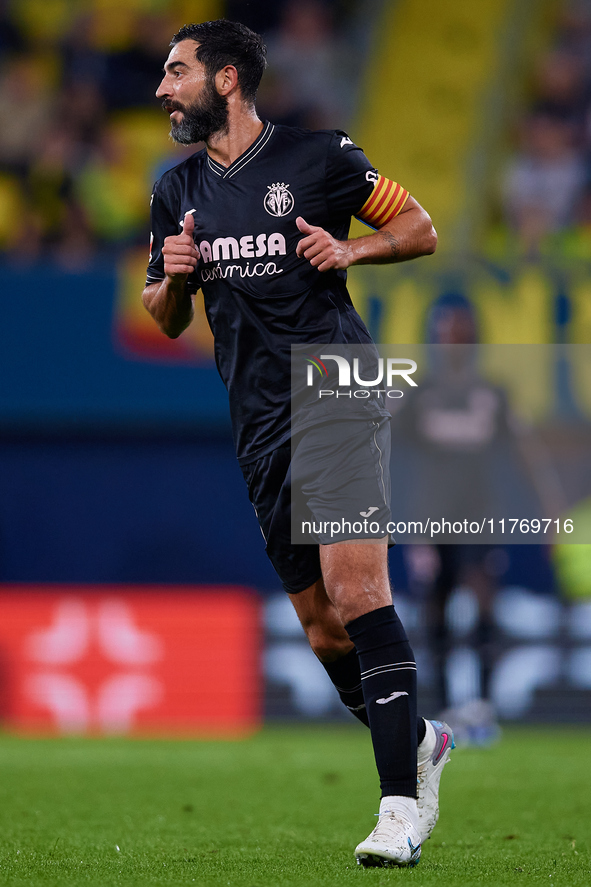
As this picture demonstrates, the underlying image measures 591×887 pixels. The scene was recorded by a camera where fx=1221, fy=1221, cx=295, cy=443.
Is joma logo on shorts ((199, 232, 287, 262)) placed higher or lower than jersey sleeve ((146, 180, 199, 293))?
lower

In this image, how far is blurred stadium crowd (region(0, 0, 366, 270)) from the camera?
10031 millimetres

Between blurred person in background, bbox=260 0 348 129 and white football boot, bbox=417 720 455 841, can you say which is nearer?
white football boot, bbox=417 720 455 841

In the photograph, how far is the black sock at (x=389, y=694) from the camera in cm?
309

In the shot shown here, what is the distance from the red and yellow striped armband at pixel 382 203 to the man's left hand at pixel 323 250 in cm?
21

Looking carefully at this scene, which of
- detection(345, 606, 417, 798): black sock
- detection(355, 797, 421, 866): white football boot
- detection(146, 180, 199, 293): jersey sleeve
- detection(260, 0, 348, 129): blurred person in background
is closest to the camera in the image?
detection(355, 797, 421, 866): white football boot

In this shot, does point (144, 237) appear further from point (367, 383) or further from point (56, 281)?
point (367, 383)

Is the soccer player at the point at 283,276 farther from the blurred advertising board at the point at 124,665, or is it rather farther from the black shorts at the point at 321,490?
the blurred advertising board at the point at 124,665

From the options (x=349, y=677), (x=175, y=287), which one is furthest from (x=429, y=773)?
(x=175, y=287)

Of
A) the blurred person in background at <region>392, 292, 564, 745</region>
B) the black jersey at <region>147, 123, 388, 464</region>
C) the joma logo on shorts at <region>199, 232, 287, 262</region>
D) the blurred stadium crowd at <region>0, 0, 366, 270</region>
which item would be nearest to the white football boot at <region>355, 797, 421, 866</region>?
the black jersey at <region>147, 123, 388, 464</region>

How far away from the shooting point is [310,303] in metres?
3.38

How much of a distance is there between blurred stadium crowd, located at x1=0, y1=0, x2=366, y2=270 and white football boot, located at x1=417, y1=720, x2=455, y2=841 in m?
6.39

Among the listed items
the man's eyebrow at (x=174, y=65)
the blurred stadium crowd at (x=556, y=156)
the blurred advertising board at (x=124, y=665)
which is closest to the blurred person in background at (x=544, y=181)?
the blurred stadium crowd at (x=556, y=156)

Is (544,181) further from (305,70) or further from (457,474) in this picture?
(457,474)

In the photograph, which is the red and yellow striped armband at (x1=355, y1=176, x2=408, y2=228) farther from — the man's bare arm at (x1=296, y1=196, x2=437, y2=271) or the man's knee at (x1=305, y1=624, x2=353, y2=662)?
the man's knee at (x1=305, y1=624, x2=353, y2=662)
